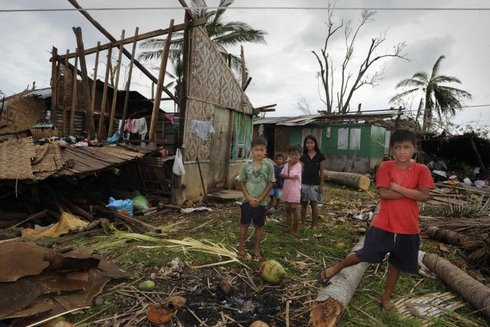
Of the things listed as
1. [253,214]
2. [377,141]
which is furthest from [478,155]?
[253,214]

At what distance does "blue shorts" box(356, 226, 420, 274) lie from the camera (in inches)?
121

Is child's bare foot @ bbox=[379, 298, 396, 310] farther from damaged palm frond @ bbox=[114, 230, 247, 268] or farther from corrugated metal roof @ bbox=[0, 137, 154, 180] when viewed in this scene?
corrugated metal roof @ bbox=[0, 137, 154, 180]

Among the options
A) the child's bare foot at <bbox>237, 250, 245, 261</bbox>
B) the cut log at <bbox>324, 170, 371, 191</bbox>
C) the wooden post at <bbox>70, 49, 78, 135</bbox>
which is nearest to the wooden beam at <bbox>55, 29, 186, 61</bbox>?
the wooden post at <bbox>70, 49, 78, 135</bbox>

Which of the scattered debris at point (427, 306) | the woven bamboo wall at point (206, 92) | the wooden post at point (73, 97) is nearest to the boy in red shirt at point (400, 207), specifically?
the scattered debris at point (427, 306)

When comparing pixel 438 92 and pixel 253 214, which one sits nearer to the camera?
pixel 253 214

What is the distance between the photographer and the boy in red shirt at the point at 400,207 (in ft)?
9.86

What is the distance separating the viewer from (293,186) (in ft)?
19.0

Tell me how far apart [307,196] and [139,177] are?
5.15 m

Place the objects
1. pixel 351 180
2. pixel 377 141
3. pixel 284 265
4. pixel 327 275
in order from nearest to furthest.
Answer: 1. pixel 327 275
2. pixel 284 265
3. pixel 351 180
4. pixel 377 141

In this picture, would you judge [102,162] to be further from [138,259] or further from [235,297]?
[235,297]

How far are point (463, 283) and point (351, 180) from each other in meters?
10.1

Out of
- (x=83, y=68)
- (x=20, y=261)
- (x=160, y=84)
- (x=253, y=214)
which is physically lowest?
(x=20, y=261)

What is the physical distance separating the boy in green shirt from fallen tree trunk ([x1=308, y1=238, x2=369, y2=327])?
3.91ft

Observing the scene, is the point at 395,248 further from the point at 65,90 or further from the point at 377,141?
the point at 377,141
